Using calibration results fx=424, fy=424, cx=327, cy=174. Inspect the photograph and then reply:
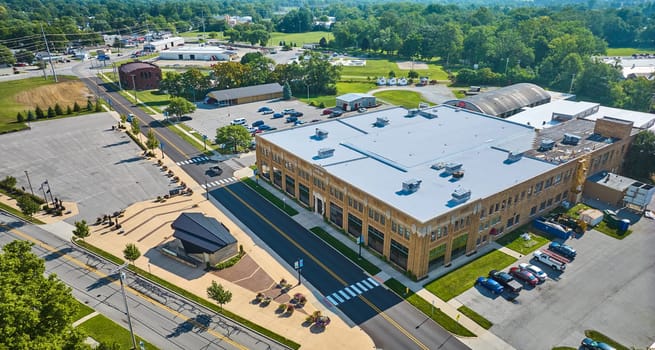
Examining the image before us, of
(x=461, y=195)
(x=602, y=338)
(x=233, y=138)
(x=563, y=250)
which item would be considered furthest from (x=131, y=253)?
(x=563, y=250)

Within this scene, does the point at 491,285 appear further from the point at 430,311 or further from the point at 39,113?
the point at 39,113

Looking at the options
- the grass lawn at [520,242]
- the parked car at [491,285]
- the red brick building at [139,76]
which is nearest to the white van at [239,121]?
the red brick building at [139,76]

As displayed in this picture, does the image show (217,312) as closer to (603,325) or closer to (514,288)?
(514,288)

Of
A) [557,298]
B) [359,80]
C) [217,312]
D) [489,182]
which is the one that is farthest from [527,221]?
[359,80]

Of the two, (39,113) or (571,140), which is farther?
(39,113)

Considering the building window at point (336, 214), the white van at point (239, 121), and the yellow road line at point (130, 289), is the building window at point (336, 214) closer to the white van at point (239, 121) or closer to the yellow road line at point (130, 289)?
the yellow road line at point (130, 289)

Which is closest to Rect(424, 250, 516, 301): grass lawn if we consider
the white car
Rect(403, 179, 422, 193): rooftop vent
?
the white car
